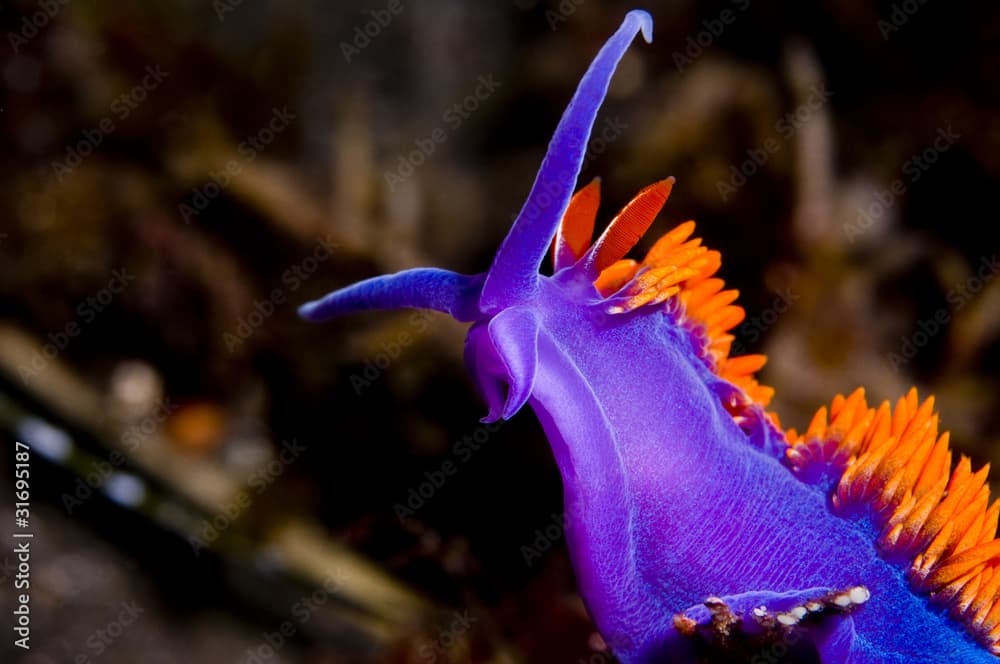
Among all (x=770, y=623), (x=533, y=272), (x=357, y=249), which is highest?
(x=533, y=272)

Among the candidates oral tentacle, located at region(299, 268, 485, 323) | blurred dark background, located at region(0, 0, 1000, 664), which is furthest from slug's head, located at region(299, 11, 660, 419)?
blurred dark background, located at region(0, 0, 1000, 664)

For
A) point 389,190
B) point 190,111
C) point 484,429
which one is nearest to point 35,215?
point 190,111

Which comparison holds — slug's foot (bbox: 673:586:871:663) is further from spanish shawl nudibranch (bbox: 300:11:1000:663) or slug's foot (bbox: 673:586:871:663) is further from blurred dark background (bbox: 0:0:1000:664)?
blurred dark background (bbox: 0:0:1000:664)

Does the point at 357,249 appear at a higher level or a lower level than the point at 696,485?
lower

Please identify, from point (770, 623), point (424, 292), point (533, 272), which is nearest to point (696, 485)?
point (770, 623)

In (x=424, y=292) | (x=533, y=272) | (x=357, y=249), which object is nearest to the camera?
(x=533, y=272)

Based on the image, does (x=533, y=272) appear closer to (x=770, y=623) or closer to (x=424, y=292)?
(x=424, y=292)

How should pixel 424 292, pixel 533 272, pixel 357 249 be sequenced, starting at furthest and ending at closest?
pixel 357 249, pixel 424 292, pixel 533 272
